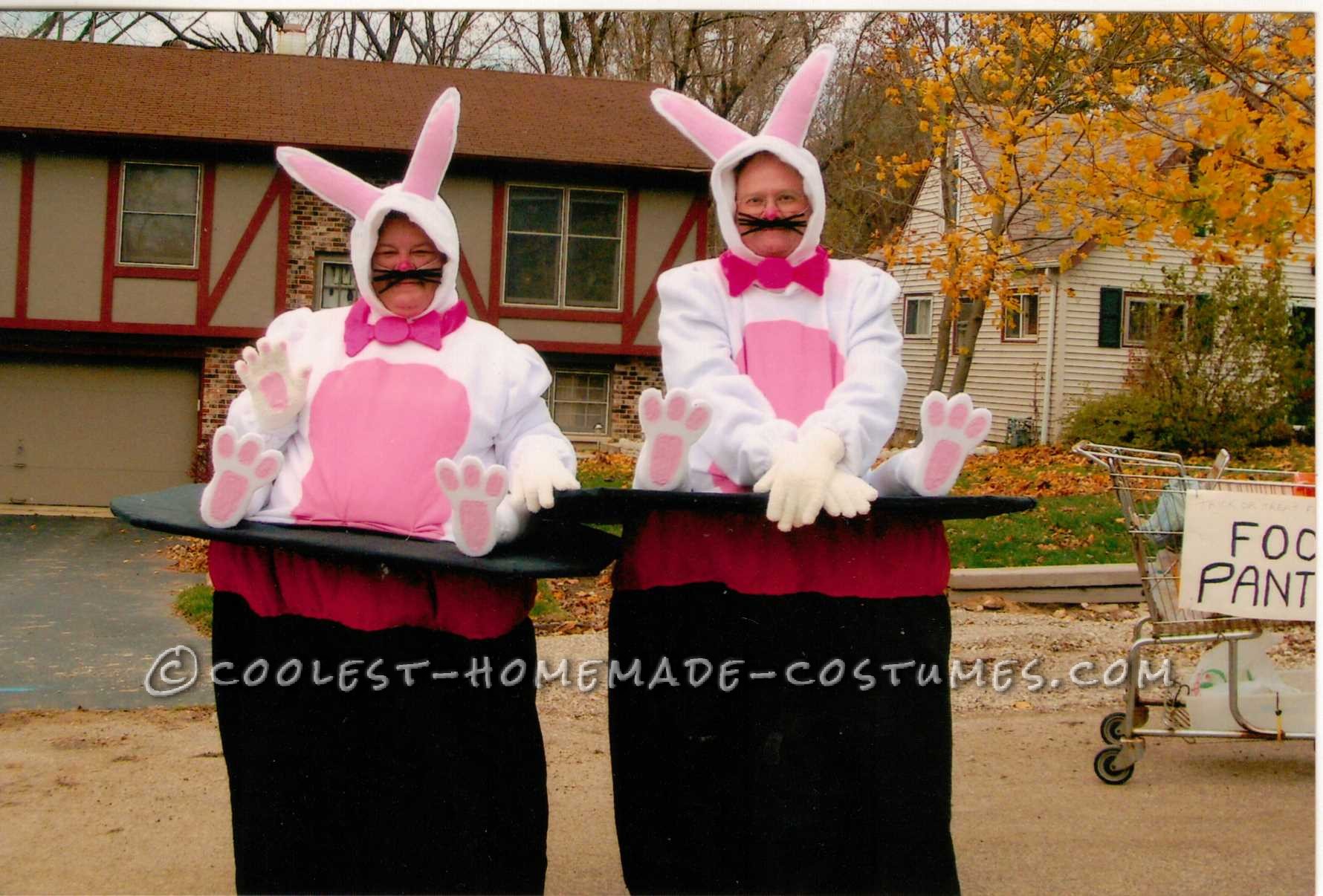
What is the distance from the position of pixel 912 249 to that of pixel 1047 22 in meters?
0.75

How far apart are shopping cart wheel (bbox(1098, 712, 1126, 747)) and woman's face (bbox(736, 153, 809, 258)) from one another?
1.95 m

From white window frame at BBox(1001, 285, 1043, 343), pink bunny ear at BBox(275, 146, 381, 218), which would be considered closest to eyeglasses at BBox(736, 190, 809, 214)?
pink bunny ear at BBox(275, 146, 381, 218)

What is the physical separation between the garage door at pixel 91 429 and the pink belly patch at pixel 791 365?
6.29 feet

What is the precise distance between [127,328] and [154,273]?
0.60 ft

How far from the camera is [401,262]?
2.57m

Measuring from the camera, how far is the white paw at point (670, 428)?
2195mm

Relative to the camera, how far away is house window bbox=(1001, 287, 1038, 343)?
4.06 metres

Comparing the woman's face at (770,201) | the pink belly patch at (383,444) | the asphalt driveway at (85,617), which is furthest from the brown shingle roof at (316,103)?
the asphalt driveway at (85,617)

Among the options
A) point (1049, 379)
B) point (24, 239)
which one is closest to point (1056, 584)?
point (1049, 379)

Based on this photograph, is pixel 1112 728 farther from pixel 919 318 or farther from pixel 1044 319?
pixel 919 318

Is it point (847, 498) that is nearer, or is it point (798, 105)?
point (847, 498)

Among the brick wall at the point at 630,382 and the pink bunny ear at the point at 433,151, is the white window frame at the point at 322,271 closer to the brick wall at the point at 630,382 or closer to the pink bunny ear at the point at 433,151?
the brick wall at the point at 630,382

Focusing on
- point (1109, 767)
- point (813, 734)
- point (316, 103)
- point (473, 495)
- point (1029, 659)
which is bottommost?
point (1109, 767)

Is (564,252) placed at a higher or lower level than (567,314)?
higher
